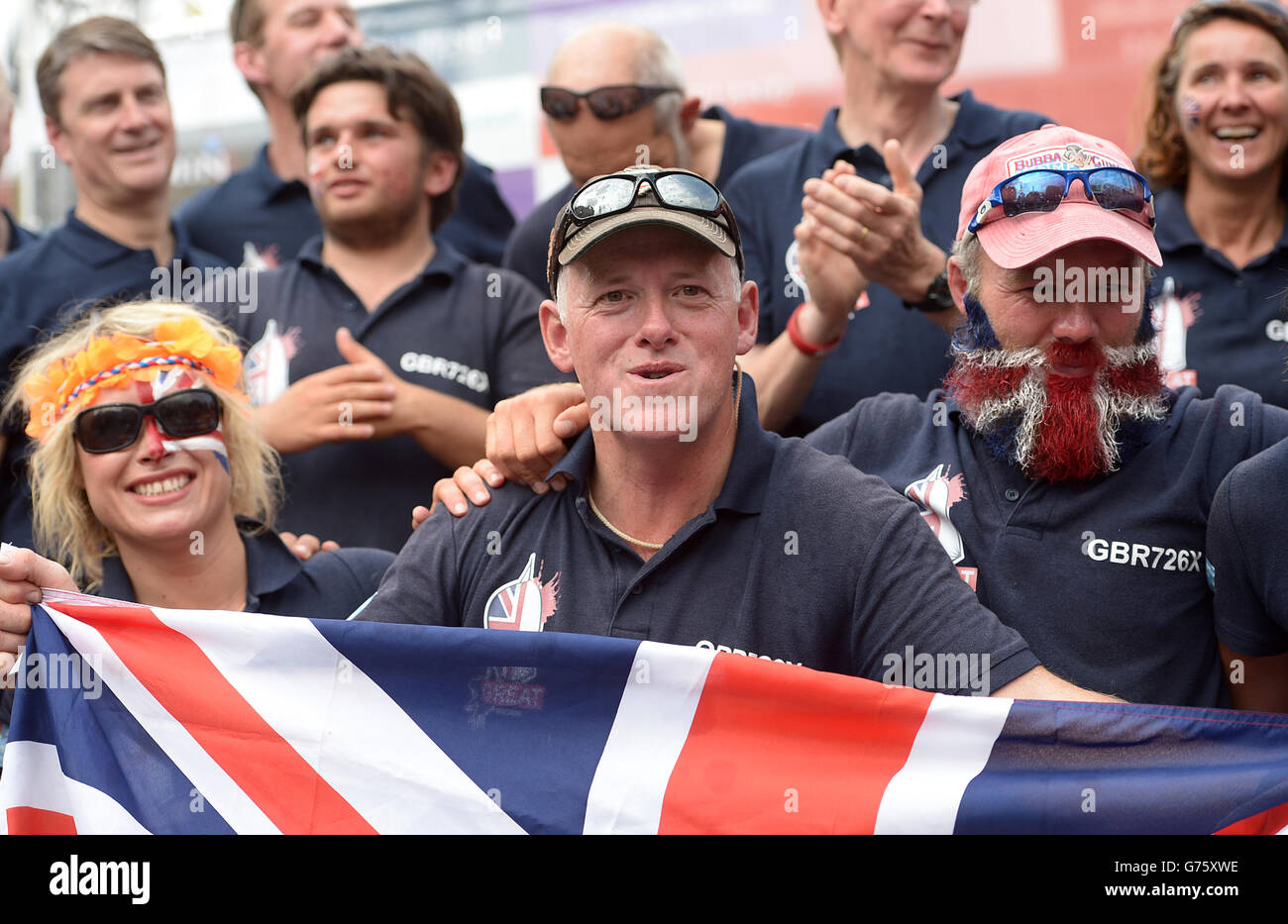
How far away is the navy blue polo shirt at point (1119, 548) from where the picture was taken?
3289mm

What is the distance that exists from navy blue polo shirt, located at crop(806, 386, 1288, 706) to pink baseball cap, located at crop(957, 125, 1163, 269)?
0.42 metres

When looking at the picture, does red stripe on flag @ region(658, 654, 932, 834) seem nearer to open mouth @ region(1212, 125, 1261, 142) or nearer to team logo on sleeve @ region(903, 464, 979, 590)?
team logo on sleeve @ region(903, 464, 979, 590)

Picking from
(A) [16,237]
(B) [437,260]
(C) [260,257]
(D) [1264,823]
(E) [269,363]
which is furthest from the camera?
(A) [16,237]

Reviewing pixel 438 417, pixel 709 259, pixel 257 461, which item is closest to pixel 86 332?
pixel 257 461

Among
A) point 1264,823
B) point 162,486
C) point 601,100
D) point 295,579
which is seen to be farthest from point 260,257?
point 1264,823

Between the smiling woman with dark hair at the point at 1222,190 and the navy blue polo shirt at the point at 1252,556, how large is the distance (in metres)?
1.38

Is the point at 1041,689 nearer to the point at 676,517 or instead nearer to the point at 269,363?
the point at 676,517

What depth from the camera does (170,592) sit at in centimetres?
411

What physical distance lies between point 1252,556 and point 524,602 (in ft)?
4.88

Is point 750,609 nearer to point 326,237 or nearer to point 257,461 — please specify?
point 257,461

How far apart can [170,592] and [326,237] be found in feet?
5.17

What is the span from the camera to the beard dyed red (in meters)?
3.42

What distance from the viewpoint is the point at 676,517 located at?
3.23 m

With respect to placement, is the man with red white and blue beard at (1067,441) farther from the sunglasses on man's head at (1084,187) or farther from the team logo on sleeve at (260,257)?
the team logo on sleeve at (260,257)
